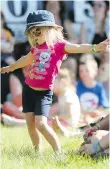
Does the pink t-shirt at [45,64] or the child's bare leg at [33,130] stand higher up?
the pink t-shirt at [45,64]

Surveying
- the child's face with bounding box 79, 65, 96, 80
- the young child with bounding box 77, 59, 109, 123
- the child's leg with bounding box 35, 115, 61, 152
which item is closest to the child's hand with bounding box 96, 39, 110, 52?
the child's leg with bounding box 35, 115, 61, 152

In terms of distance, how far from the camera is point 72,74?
25.3 ft

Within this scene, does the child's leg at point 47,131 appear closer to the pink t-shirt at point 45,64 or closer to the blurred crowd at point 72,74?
the pink t-shirt at point 45,64

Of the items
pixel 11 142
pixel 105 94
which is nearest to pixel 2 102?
pixel 105 94

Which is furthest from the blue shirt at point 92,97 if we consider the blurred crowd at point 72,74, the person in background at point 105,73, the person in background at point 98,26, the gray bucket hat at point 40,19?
the gray bucket hat at point 40,19

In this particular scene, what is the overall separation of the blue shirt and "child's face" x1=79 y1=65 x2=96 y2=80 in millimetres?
136

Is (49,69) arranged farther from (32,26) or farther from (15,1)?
(15,1)

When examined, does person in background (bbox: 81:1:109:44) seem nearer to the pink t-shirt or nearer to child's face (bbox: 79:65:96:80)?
child's face (bbox: 79:65:96:80)

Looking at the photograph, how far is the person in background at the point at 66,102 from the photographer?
6.34 metres

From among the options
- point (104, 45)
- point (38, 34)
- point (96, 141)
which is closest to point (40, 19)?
point (38, 34)

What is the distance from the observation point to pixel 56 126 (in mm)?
4844

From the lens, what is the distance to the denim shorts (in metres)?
4.29

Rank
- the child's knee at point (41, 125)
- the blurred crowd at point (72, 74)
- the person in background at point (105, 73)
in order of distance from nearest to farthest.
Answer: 1. the child's knee at point (41, 125)
2. the blurred crowd at point (72, 74)
3. the person in background at point (105, 73)

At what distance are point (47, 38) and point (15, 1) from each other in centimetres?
406
